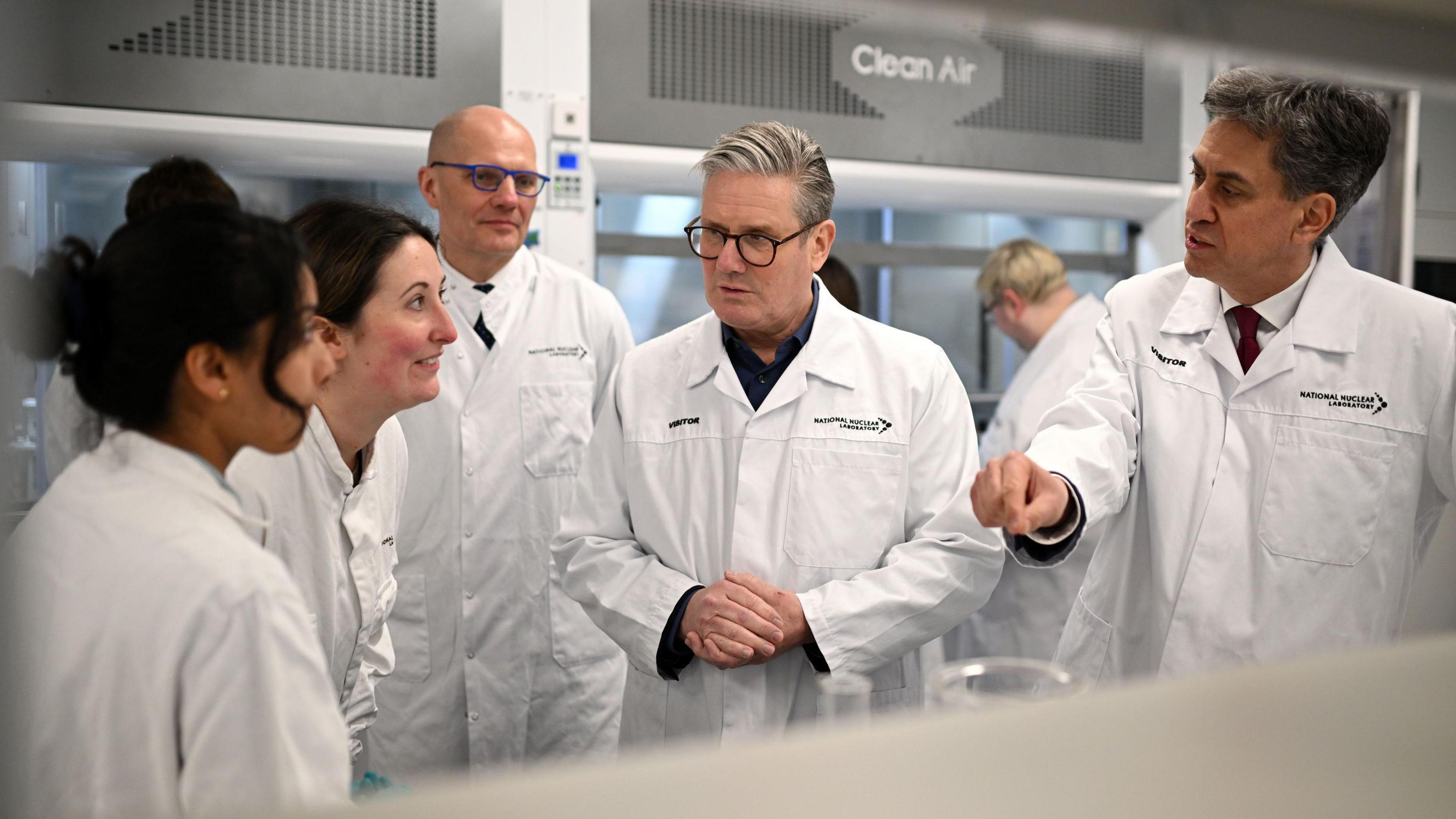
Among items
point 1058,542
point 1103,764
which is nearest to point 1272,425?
point 1058,542

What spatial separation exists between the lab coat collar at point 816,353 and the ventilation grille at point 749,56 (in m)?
1.44

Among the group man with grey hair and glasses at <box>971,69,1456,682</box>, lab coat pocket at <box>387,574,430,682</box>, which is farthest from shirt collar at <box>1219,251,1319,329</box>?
lab coat pocket at <box>387,574,430,682</box>

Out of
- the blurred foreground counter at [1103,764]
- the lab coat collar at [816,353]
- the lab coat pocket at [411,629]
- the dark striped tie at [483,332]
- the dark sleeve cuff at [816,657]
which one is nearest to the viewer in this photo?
the blurred foreground counter at [1103,764]

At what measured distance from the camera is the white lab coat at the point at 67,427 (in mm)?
659

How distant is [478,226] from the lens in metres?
2.26

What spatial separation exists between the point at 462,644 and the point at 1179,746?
1909mm

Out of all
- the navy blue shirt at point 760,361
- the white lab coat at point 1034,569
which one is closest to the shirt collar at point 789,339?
the navy blue shirt at point 760,361

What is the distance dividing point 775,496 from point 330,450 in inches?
27.5

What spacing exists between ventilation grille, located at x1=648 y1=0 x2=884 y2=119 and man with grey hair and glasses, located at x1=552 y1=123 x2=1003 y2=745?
1.42 meters

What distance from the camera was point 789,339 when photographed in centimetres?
173

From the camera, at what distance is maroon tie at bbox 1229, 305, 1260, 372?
1.55m

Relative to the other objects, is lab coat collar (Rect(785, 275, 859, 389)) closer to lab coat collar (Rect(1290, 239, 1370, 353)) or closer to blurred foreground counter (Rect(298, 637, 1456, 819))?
lab coat collar (Rect(1290, 239, 1370, 353))

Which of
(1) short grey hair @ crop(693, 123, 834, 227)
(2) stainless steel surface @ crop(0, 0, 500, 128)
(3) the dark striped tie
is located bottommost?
(3) the dark striped tie

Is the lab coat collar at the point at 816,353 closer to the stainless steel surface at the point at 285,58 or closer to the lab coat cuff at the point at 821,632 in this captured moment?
the lab coat cuff at the point at 821,632
